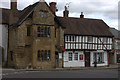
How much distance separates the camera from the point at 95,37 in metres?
37.0

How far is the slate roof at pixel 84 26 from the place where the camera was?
118ft

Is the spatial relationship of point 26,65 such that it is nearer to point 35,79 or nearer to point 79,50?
point 79,50

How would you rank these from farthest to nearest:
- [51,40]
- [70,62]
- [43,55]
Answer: [70,62], [51,40], [43,55]

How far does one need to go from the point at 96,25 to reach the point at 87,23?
1902 millimetres

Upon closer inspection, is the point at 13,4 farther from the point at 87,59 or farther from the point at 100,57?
the point at 100,57

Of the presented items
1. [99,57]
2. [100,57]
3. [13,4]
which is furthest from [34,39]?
[100,57]

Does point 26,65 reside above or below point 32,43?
below

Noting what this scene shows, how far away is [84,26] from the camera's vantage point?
124 ft

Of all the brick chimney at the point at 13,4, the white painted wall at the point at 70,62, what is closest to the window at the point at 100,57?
the white painted wall at the point at 70,62

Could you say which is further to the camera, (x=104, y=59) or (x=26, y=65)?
(x=104, y=59)

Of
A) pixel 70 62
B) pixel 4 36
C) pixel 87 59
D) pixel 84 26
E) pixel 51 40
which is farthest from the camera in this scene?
pixel 84 26

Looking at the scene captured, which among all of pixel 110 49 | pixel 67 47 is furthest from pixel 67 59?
pixel 110 49

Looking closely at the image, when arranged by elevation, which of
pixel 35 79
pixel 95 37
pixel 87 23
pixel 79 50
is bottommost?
pixel 35 79

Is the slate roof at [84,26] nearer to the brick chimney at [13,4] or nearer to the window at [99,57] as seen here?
the window at [99,57]
